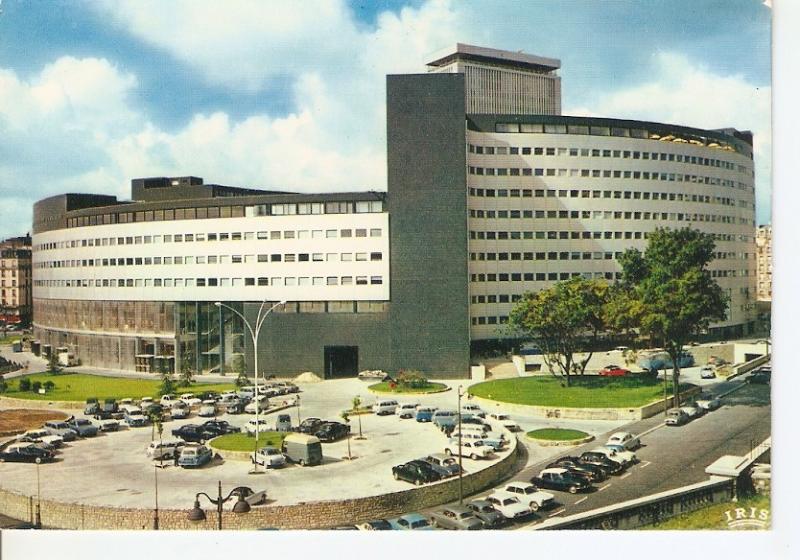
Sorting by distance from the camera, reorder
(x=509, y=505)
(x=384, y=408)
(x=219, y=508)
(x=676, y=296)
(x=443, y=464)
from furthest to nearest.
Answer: (x=676, y=296)
(x=384, y=408)
(x=443, y=464)
(x=509, y=505)
(x=219, y=508)

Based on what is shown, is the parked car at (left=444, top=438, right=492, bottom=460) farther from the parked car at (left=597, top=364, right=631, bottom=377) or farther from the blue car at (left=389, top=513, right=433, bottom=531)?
the parked car at (left=597, top=364, right=631, bottom=377)

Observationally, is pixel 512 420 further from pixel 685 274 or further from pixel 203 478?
pixel 203 478

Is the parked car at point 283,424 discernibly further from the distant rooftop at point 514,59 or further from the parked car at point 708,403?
the distant rooftop at point 514,59

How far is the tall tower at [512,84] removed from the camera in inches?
1705

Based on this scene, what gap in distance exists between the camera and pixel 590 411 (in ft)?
58.0

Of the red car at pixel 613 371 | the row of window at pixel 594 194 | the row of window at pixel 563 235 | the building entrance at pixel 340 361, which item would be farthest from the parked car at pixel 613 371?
the building entrance at pixel 340 361

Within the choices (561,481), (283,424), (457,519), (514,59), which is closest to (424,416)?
(283,424)

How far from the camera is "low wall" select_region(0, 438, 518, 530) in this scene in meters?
12.3

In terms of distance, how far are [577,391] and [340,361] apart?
8235 mm

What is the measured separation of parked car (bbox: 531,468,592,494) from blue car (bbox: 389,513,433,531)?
2658 mm

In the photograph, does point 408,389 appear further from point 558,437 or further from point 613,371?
point 613,371

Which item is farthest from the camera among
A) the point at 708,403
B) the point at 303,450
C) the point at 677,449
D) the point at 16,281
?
the point at 16,281

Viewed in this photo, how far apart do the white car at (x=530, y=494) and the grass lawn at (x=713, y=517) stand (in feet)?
5.79

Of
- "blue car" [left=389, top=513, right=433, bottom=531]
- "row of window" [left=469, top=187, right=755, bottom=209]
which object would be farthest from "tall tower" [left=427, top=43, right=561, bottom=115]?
"blue car" [left=389, top=513, right=433, bottom=531]
